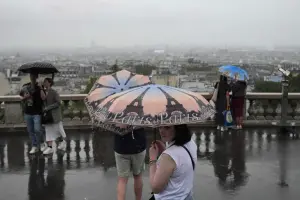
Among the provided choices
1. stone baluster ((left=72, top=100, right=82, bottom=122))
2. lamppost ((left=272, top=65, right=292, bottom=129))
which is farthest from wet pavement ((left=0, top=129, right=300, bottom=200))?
stone baluster ((left=72, top=100, right=82, bottom=122))

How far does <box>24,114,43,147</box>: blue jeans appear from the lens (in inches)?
342

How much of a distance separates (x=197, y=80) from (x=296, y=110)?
331 cm

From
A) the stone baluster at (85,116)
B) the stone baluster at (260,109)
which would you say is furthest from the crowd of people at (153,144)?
the stone baluster at (85,116)

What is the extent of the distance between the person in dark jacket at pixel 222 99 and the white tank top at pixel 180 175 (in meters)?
7.45

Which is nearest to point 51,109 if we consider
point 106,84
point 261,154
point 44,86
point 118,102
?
point 44,86

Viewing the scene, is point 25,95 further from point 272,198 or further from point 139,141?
point 272,198

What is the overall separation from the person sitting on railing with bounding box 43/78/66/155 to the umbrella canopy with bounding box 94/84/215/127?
491 cm

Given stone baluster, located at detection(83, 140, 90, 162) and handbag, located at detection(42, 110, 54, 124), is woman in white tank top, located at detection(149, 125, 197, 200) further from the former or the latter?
handbag, located at detection(42, 110, 54, 124)

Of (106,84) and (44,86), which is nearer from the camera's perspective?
(106,84)

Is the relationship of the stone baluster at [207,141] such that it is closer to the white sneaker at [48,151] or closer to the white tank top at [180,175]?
the white sneaker at [48,151]

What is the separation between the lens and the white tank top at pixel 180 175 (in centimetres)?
353

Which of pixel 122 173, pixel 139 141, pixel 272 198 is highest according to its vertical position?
pixel 139 141

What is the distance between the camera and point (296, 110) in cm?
1197

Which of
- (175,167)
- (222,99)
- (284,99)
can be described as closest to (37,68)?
(222,99)
